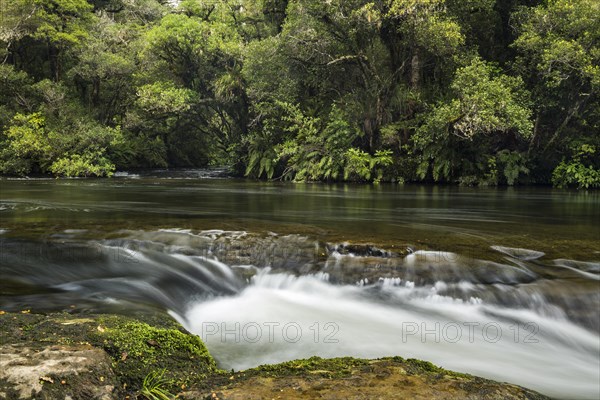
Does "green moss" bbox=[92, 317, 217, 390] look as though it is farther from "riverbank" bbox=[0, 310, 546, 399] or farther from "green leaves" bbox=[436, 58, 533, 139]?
"green leaves" bbox=[436, 58, 533, 139]

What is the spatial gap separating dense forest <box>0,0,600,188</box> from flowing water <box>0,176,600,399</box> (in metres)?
11.2

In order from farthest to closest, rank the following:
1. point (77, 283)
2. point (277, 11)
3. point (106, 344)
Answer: point (277, 11) → point (77, 283) → point (106, 344)

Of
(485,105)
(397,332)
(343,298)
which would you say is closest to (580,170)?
(485,105)

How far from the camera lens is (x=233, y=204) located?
10.9 meters

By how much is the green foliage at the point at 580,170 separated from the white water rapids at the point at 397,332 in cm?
1444

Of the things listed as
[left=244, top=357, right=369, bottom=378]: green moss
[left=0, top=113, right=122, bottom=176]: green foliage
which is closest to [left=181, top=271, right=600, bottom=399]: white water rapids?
[left=244, top=357, right=369, bottom=378]: green moss

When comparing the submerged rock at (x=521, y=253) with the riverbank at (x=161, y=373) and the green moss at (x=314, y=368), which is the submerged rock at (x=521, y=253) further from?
the green moss at (x=314, y=368)

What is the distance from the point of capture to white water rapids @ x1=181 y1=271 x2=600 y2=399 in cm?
384

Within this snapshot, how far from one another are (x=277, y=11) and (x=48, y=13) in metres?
13.1

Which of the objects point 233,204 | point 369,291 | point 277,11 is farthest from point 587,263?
point 277,11

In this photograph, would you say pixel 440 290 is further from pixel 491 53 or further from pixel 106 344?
pixel 491 53

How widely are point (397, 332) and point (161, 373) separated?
8.48 ft

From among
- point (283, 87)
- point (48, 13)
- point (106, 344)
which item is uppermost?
point (48, 13)

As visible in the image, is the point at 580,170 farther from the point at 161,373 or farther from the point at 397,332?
the point at 161,373
